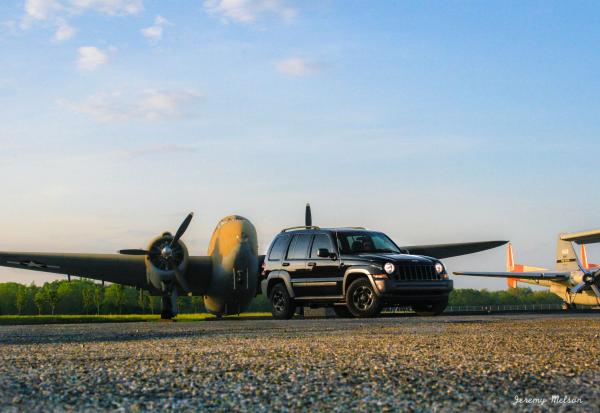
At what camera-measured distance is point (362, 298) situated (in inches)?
655

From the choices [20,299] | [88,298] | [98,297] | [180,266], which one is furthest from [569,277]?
[20,299]

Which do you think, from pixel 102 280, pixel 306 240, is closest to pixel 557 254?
pixel 102 280

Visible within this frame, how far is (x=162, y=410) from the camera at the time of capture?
4055 millimetres

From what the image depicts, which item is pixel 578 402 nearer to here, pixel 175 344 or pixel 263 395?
pixel 263 395

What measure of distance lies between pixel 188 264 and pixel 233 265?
2.71m

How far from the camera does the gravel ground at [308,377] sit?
421cm

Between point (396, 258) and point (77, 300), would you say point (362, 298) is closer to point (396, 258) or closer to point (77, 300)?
point (396, 258)

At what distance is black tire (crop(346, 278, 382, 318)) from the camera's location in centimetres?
1633

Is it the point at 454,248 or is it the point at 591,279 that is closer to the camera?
the point at 454,248

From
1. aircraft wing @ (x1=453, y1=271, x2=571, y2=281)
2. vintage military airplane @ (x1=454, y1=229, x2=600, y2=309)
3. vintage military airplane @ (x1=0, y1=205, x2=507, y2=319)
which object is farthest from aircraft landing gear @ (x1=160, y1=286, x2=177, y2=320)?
aircraft wing @ (x1=453, y1=271, x2=571, y2=281)

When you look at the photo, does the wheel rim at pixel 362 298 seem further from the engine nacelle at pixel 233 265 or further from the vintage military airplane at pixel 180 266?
the engine nacelle at pixel 233 265
